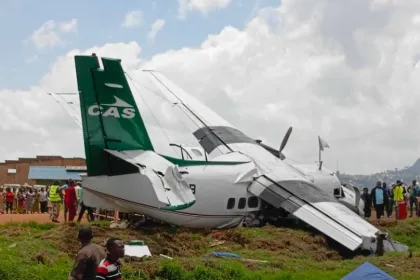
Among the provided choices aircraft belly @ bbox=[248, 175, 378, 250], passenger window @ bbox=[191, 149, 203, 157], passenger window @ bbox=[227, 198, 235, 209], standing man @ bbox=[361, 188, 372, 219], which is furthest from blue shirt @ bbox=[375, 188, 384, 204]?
passenger window @ bbox=[227, 198, 235, 209]

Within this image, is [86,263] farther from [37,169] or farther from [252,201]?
[37,169]

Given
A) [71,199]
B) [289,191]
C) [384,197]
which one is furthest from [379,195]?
[71,199]

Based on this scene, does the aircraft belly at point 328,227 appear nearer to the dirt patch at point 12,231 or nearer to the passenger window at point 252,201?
the passenger window at point 252,201

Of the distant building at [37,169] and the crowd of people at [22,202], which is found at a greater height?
the distant building at [37,169]

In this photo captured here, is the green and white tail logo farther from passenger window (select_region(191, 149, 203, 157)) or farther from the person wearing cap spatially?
the person wearing cap

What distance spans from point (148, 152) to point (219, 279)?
7.25 m

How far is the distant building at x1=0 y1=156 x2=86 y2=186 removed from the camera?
8000cm

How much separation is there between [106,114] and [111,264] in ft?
36.0

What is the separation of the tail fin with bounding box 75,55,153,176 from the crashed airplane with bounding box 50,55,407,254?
0.03 m

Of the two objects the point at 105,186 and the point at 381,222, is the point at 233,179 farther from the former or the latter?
the point at 381,222

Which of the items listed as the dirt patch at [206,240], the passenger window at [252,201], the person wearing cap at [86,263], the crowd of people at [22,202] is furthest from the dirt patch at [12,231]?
the crowd of people at [22,202]

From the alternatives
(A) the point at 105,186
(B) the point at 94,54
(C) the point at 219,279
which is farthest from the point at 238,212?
(C) the point at 219,279

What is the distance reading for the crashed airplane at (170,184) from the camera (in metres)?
17.3

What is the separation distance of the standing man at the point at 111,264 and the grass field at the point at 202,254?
442 cm
